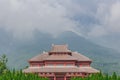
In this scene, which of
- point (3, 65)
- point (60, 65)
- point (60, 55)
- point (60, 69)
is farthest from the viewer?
point (3, 65)

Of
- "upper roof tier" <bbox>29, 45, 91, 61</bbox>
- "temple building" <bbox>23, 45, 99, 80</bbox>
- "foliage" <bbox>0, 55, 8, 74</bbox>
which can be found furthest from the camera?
"foliage" <bbox>0, 55, 8, 74</bbox>

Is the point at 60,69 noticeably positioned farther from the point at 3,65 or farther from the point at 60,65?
the point at 3,65

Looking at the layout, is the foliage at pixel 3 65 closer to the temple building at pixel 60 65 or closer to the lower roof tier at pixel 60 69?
the temple building at pixel 60 65

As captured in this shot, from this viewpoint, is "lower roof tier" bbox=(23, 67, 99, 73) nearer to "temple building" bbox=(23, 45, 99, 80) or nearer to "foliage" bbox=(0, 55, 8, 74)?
"temple building" bbox=(23, 45, 99, 80)

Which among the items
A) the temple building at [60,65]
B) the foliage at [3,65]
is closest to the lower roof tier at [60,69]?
the temple building at [60,65]

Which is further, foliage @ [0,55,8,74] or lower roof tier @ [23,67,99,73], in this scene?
foliage @ [0,55,8,74]

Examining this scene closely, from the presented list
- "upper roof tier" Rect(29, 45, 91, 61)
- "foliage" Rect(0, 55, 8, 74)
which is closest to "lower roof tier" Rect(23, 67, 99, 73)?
"upper roof tier" Rect(29, 45, 91, 61)

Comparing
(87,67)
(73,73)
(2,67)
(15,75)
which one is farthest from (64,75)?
(15,75)

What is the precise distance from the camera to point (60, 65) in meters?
91.8

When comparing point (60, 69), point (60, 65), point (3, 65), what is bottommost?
point (60, 69)

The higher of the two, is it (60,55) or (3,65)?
(60,55)

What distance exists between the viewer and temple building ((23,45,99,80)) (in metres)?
89.2

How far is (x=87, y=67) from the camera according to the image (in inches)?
3748

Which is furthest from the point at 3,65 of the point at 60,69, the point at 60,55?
the point at 60,69
